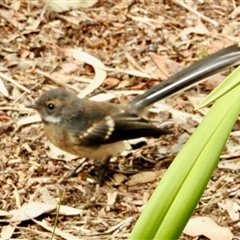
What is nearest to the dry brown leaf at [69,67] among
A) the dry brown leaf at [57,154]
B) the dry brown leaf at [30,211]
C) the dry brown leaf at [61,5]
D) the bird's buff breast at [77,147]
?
the dry brown leaf at [61,5]

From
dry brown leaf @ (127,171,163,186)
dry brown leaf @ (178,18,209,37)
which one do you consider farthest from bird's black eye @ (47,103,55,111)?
dry brown leaf @ (178,18,209,37)

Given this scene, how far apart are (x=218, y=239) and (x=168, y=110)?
1.94 metres

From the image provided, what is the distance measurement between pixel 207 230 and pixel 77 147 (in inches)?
51.5

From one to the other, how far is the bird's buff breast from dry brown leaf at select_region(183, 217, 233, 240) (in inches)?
42.9

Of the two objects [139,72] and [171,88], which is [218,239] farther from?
[139,72]

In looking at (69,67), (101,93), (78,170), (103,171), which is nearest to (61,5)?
(69,67)

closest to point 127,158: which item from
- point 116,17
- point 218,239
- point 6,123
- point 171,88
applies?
point 171,88

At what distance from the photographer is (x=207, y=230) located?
430 cm

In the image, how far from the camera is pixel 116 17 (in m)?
7.34

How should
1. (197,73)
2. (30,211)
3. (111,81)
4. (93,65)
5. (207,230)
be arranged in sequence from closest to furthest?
(207,230) → (30,211) → (197,73) → (111,81) → (93,65)

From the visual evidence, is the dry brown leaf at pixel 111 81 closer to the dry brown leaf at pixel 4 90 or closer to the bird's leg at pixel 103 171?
the dry brown leaf at pixel 4 90

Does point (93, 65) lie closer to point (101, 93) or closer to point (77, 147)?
point (101, 93)

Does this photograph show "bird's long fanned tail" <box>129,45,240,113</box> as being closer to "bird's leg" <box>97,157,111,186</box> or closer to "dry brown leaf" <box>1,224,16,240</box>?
"bird's leg" <box>97,157,111,186</box>

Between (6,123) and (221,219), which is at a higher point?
(221,219)
